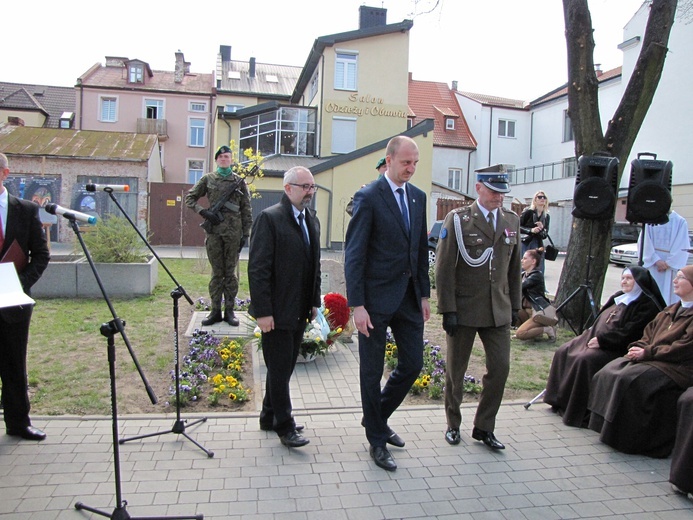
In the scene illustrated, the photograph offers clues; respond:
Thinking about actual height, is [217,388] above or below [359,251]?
below

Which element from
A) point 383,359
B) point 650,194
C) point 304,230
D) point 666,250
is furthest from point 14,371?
point 666,250

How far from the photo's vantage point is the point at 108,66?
46.3 metres

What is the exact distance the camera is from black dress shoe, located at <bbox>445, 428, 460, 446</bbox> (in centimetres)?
474

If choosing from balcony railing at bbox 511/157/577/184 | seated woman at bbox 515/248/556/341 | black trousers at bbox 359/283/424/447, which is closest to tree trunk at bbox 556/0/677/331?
seated woman at bbox 515/248/556/341

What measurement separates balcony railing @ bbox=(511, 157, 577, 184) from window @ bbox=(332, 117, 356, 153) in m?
9.71

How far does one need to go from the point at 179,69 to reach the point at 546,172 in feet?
93.1

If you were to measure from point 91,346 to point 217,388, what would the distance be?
256cm

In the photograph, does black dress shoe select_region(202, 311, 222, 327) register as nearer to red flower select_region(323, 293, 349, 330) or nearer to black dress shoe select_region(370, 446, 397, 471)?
red flower select_region(323, 293, 349, 330)

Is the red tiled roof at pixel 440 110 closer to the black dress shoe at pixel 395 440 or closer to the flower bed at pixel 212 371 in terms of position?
the flower bed at pixel 212 371

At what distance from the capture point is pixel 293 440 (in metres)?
4.54

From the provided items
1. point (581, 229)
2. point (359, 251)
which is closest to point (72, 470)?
point (359, 251)

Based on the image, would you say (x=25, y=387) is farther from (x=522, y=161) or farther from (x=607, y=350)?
(x=522, y=161)

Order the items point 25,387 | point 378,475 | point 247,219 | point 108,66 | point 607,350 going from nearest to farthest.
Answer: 1. point 378,475
2. point 25,387
3. point 607,350
4. point 247,219
5. point 108,66

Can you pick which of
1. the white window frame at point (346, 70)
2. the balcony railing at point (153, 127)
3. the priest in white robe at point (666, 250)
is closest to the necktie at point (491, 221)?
the priest in white robe at point (666, 250)
